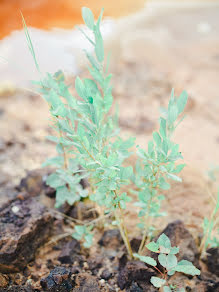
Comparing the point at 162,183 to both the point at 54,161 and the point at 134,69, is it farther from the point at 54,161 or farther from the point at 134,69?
the point at 134,69

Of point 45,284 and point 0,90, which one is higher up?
point 0,90

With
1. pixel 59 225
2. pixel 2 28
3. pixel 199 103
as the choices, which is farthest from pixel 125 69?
pixel 59 225

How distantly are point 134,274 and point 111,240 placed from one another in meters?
0.29

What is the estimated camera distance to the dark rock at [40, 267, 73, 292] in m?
1.10

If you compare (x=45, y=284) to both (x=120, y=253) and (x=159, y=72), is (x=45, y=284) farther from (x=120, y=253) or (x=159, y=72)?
(x=159, y=72)

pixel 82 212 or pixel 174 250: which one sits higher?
pixel 174 250

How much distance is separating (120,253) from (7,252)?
47cm

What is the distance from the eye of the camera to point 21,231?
1.25 meters

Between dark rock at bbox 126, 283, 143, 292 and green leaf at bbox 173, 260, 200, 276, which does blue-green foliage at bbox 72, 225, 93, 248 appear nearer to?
dark rock at bbox 126, 283, 143, 292

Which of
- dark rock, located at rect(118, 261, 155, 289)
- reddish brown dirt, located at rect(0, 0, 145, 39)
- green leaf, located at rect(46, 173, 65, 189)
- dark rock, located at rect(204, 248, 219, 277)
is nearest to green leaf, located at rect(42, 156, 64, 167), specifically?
green leaf, located at rect(46, 173, 65, 189)

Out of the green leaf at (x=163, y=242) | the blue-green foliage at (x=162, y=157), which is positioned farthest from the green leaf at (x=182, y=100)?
the green leaf at (x=163, y=242)

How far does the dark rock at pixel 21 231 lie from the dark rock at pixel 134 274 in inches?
Answer: 15.9

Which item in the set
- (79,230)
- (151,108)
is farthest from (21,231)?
(151,108)

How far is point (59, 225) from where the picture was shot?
58.0 inches
